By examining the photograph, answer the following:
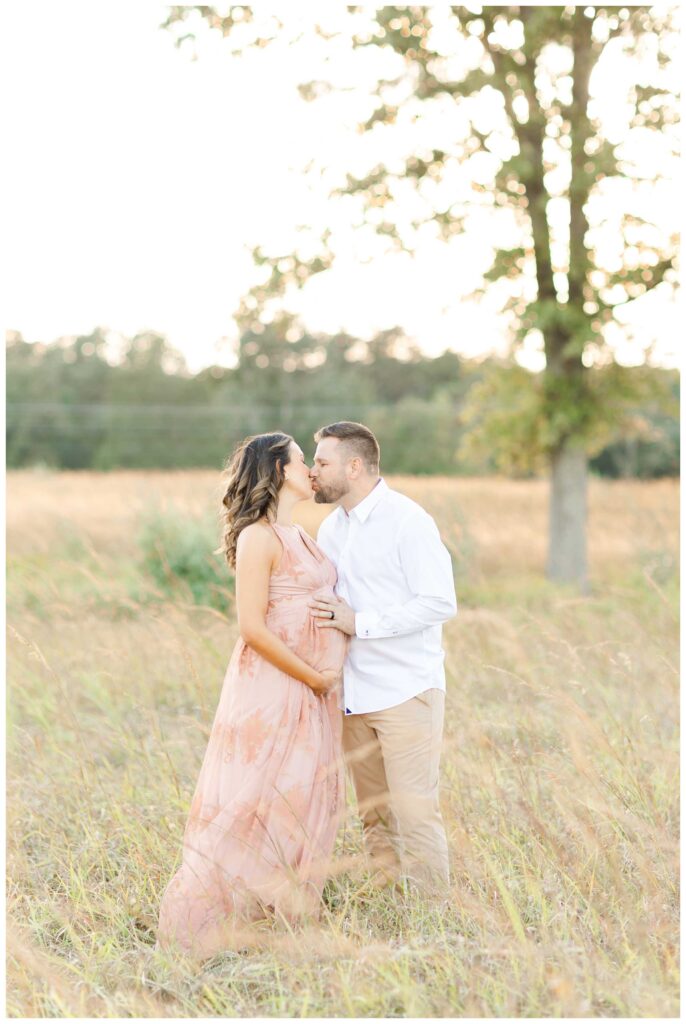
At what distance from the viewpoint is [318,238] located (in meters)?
10.2

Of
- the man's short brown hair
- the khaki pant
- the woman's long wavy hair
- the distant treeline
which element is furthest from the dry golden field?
the distant treeline

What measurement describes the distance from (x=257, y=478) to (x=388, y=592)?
63 cm

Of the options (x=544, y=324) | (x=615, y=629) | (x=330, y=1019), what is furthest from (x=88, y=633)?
(x=544, y=324)

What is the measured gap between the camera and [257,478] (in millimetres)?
3512

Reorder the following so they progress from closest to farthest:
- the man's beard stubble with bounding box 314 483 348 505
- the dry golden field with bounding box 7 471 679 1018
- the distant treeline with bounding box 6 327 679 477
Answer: the dry golden field with bounding box 7 471 679 1018
the man's beard stubble with bounding box 314 483 348 505
the distant treeline with bounding box 6 327 679 477

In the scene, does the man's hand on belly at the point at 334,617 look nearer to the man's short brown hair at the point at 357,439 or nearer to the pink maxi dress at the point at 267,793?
the pink maxi dress at the point at 267,793

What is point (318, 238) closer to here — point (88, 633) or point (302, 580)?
point (88, 633)

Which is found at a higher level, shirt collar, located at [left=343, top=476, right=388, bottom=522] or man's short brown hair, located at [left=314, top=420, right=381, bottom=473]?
man's short brown hair, located at [left=314, top=420, right=381, bottom=473]

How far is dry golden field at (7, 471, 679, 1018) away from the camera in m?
2.96

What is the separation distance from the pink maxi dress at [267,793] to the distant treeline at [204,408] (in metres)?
26.9

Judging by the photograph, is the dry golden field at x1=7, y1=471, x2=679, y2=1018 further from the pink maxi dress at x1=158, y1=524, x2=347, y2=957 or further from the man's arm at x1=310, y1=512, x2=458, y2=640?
the man's arm at x1=310, y1=512, x2=458, y2=640

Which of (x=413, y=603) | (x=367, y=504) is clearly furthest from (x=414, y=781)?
(x=367, y=504)

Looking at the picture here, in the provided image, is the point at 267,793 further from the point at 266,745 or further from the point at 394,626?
the point at 394,626

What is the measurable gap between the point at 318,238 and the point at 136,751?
6.56 metres
